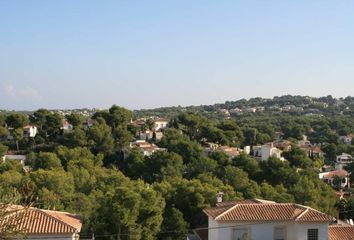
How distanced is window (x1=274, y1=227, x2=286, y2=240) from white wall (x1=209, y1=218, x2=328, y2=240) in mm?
118

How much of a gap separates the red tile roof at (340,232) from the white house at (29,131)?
42.6 m

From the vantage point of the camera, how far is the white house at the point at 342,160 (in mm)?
61062

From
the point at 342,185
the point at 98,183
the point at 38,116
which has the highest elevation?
the point at 38,116

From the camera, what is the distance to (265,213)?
1681 centimetres

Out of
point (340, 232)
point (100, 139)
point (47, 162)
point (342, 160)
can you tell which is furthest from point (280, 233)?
point (342, 160)

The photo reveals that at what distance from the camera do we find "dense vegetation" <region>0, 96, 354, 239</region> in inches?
782

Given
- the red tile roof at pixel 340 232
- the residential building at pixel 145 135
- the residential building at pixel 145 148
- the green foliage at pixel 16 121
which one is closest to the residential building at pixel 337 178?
the residential building at pixel 145 148

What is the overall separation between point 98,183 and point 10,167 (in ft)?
29.9

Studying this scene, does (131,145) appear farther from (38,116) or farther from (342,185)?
(342,185)

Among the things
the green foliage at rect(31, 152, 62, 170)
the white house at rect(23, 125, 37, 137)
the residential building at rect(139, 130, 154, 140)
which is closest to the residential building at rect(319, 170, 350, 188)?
the residential building at rect(139, 130, 154, 140)

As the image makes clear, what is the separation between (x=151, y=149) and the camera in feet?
168

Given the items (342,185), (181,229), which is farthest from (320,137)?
(181,229)

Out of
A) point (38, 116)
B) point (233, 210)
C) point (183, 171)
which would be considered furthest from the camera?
point (38, 116)

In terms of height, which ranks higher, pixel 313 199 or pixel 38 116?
pixel 38 116
